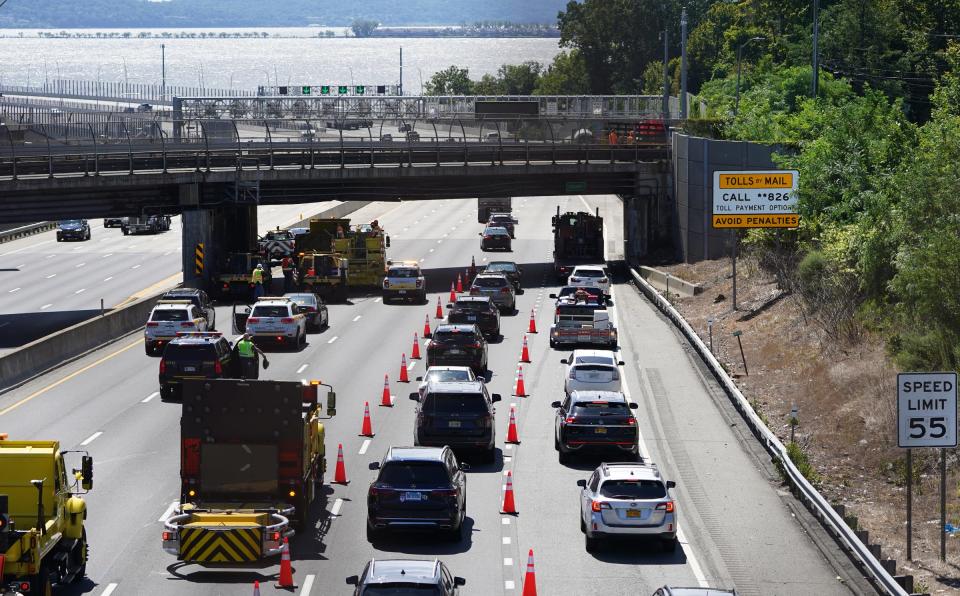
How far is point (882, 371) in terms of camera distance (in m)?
36.4

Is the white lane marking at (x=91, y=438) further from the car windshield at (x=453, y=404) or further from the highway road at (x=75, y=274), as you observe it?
the highway road at (x=75, y=274)

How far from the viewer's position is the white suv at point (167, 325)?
1781 inches

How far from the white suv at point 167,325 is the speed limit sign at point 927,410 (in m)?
27.9

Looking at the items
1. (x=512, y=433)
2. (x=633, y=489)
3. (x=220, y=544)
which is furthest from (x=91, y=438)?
(x=633, y=489)

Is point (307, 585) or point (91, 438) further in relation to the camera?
point (91, 438)

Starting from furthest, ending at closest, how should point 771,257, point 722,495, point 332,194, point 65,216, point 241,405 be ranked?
point 332,194
point 65,216
point 771,257
point 722,495
point 241,405

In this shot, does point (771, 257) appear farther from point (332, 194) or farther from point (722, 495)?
point (722, 495)

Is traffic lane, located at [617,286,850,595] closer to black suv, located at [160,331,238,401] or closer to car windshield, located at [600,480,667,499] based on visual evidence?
car windshield, located at [600,480,667,499]

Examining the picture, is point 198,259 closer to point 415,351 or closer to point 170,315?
point 170,315

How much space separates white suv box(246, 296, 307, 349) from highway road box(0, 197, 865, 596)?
23.9 inches

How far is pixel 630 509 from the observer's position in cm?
2292

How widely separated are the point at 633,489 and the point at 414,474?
346 centimetres

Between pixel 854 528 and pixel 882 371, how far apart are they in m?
13.6

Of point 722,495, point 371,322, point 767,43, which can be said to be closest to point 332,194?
point 371,322
